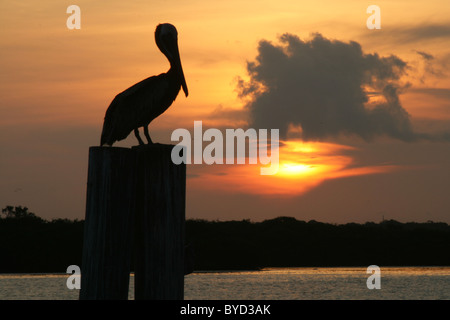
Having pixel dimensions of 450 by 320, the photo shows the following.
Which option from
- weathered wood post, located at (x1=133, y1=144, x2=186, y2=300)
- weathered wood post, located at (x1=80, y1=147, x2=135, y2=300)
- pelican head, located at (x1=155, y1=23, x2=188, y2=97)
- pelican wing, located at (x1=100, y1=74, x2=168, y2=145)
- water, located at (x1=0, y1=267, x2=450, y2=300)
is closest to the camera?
weathered wood post, located at (x1=80, y1=147, x2=135, y2=300)

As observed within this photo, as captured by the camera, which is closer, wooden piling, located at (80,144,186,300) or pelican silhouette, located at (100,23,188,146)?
wooden piling, located at (80,144,186,300)

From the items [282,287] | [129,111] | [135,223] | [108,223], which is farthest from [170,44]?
[282,287]

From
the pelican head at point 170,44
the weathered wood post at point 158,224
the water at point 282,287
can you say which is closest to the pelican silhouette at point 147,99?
the pelican head at point 170,44

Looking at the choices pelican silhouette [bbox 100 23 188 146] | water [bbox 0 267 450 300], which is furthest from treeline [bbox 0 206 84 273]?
pelican silhouette [bbox 100 23 188 146]

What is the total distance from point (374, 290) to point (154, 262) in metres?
53.8

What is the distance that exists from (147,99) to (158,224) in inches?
65.3

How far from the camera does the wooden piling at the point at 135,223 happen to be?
4.15 meters

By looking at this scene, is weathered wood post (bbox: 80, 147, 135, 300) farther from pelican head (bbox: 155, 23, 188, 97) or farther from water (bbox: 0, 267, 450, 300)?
water (bbox: 0, 267, 450, 300)

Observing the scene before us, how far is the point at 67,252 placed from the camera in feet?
201

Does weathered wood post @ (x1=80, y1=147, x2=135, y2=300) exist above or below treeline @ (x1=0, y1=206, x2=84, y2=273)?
below

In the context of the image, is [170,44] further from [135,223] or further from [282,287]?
[282,287]

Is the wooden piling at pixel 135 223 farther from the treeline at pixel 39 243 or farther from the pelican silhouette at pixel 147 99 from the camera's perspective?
Result: the treeline at pixel 39 243

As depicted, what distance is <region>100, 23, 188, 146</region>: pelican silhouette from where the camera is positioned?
18.2ft

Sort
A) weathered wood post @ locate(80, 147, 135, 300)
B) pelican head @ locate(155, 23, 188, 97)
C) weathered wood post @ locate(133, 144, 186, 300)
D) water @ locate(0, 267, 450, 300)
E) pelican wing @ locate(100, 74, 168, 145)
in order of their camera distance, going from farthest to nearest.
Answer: water @ locate(0, 267, 450, 300) < pelican head @ locate(155, 23, 188, 97) < pelican wing @ locate(100, 74, 168, 145) < weathered wood post @ locate(133, 144, 186, 300) < weathered wood post @ locate(80, 147, 135, 300)
